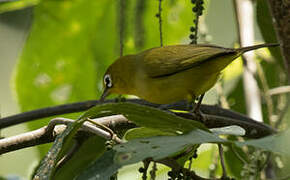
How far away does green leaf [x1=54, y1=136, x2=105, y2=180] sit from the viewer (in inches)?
59.2

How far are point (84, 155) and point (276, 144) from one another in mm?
707

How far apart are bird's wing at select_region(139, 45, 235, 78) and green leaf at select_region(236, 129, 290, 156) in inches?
62.6

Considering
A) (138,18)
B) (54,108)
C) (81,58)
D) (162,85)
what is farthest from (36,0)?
(138,18)

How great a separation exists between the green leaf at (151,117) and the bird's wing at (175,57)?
1442 mm

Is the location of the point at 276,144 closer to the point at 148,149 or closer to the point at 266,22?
the point at 148,149

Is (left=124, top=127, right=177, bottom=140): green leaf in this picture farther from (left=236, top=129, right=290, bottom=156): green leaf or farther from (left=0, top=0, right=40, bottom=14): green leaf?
(left=0, top=0, right=40, bottom=14): green leaf

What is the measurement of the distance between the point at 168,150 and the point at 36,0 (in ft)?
6.79

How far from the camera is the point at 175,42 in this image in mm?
3162

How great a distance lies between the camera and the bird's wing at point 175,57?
8.66 ft

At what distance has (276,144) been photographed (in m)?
0.97

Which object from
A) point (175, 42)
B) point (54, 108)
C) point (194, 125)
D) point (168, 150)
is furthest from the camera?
point (175, 42)

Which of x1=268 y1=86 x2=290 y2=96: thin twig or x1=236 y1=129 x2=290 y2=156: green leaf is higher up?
x1=236 y1=129 x2=290 y2=156: green leaf

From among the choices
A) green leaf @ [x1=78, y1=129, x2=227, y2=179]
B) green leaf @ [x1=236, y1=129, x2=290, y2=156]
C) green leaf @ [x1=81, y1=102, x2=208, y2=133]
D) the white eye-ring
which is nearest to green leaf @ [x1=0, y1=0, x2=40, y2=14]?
the white eye-ring

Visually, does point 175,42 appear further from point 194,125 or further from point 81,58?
point 194,125
